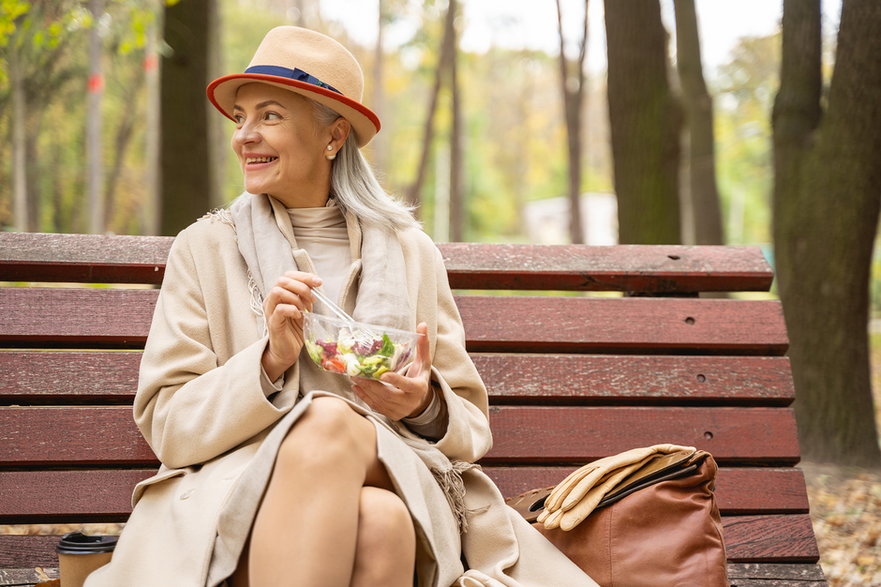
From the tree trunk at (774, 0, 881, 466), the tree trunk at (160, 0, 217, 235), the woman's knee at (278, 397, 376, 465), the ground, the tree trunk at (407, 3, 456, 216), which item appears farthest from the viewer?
the tree trunk at (407, 3, 456, 216)

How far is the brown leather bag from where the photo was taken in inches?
95.8

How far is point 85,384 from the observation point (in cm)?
300

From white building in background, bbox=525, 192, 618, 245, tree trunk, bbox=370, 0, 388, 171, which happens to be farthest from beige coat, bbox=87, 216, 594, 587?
white building in background, bbox=525, 192, 618, 245

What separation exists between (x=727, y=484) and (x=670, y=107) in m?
3.08

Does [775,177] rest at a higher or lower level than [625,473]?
higher

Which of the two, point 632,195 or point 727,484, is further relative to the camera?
point 632,195

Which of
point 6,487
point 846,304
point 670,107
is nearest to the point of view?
point 6,487

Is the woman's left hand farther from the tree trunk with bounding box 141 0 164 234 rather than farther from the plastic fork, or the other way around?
the tree trunk with bounding box 141 0 164 234

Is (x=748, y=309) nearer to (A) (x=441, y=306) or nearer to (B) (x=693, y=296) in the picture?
(B) (x=693, y=296)

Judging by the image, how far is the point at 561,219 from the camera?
4359 centimetres

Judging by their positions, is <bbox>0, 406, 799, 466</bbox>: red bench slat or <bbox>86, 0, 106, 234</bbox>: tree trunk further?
<bbox>86, 0, 106, 234</bbox>: tree trunk

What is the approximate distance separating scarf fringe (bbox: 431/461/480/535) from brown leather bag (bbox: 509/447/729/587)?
0.97 ft

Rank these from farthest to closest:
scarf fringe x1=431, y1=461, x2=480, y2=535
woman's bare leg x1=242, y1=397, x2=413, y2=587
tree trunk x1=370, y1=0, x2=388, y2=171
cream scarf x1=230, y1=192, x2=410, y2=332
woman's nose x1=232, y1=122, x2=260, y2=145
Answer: tree trunk x1=370, y1=0, x2=388, y2=171, woman's nose x1=232, y1=122, x2=260, y2=145, cream scarf x1=230, y1=192, x2=410, y2=332, scarf fringe x1=431, y1=461, x2=480, y2=535, woman's bare leg x1=242, y1=397, x2=413, y2=587

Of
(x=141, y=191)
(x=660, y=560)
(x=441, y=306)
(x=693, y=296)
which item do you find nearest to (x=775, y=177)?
(x=693, y=296)
